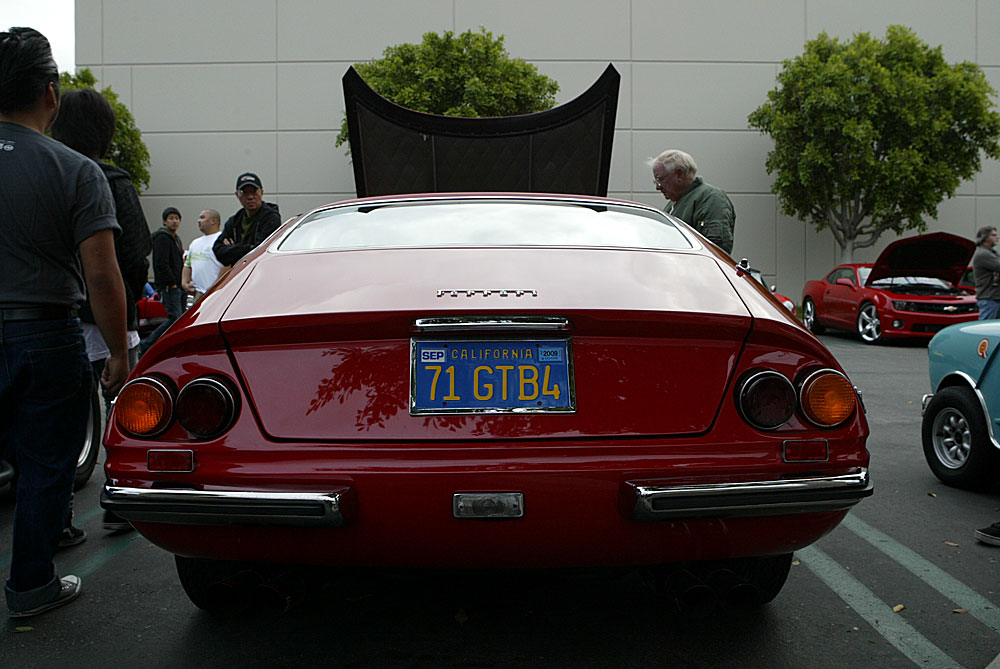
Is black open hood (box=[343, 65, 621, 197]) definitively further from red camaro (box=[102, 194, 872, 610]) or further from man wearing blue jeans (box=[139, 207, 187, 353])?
red camaro (box=[102, 194, 872, 610])

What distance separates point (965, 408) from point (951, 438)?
1.01 feet

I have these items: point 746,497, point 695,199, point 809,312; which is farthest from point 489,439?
point 809,312

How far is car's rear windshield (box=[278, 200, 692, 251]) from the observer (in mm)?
2795

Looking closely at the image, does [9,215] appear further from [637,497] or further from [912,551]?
[912,551]

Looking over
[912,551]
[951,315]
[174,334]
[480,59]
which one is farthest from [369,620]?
[480,59]

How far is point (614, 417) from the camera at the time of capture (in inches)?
87.0

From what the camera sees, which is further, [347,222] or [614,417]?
[347,222]

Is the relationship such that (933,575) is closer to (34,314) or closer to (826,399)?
(826,399)

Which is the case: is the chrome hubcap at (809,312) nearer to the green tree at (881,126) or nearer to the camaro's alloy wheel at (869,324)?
the camaro's alloy wheel at (869,324)

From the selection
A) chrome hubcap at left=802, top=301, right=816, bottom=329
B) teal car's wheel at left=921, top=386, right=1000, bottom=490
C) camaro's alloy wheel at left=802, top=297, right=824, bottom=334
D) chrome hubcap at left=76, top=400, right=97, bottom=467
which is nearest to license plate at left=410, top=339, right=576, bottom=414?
chrome hubcap at left=76, top=400, right=97, bottom=467

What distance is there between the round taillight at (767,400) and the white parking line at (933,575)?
4.15ft

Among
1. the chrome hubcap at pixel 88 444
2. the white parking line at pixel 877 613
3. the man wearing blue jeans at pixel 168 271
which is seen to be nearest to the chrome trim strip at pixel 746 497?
the white parking line at pixel 877 613

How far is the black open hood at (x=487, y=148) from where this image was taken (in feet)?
21.1

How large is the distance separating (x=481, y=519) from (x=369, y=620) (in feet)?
3.21
